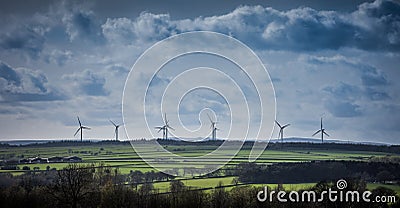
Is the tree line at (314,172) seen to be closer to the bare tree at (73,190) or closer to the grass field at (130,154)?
the grass field at (130,154)

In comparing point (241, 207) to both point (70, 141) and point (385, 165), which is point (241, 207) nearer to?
point (385, 165)

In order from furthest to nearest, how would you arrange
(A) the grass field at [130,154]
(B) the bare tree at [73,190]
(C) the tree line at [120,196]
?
(A) the grass field at [130,154] → (C) the tree line at [120,196] → (B) the bare tree at [73,190]

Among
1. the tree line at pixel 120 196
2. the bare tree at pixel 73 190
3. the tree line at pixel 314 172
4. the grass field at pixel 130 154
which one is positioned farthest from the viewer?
the grass field at pixel 130 154

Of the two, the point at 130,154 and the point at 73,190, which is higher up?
the point at 130,154

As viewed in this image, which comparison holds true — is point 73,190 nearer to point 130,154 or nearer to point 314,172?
point 314,172

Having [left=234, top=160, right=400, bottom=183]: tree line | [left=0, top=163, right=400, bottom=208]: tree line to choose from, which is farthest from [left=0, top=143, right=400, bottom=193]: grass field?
[left=0, top=163, right=400, bottom=208]: tree line

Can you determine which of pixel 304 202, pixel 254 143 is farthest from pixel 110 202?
pixel 254 143

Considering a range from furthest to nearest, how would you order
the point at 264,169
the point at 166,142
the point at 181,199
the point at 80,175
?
the point at 166,142 < the point at 264,169 < the point at 181,199 < the point at 80,175

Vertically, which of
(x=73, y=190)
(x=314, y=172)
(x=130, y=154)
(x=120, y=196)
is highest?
(x=130, y=154)

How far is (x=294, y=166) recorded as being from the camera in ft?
310

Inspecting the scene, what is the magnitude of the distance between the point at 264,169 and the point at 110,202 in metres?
37.3

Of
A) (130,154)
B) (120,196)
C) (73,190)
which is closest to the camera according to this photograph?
(73,190)

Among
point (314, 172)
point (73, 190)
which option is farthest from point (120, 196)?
point (314, 172)

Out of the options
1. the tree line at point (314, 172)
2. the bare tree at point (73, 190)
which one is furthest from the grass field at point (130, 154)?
the bare tree at point (73, 190)
